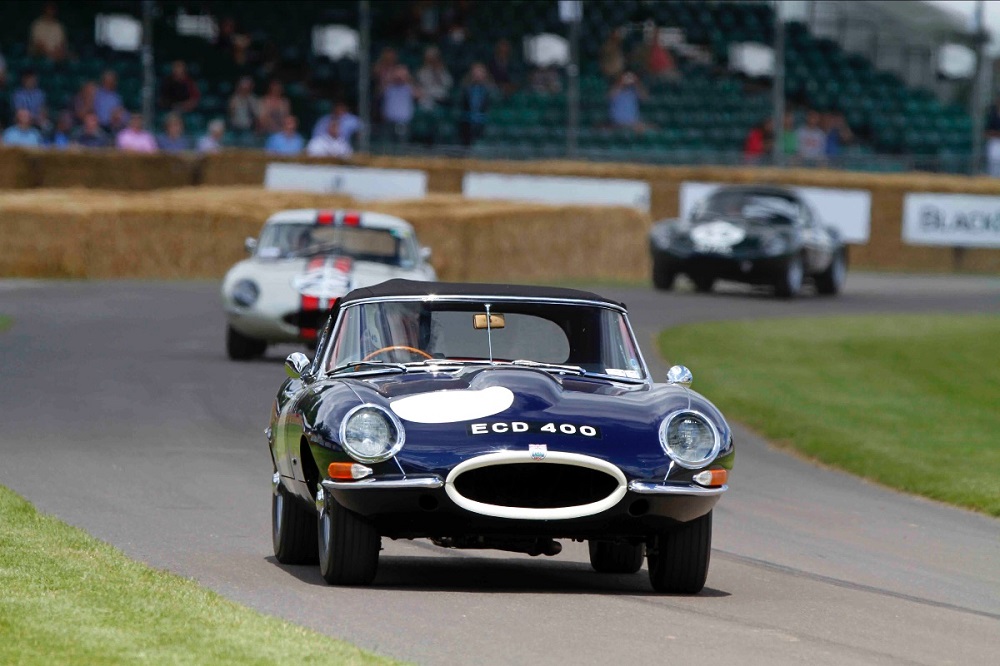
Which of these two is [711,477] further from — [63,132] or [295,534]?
[63,132]

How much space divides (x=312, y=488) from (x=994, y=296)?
21.1 metres

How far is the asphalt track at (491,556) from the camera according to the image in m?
5.73

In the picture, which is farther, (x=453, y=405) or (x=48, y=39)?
(x=48, y=39)

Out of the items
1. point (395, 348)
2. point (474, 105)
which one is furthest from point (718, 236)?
point (395, 348)

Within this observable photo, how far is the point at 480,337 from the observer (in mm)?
7457

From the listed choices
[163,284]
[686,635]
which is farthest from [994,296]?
[686,635]

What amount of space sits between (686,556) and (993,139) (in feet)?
88.3

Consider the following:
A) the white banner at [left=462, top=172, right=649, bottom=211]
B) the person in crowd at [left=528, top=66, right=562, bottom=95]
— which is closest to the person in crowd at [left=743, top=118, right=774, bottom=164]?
the white banner at [left=462, top=172, right=649, bottom=211]

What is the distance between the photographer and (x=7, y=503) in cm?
820

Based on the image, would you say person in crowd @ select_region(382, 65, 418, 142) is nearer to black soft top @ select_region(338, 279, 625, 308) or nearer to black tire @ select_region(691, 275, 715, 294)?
black tire @ select_region(691, 275, 715, 294)

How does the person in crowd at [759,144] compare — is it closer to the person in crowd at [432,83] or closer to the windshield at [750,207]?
the person in crowd at [432,83]

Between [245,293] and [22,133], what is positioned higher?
[22,133]

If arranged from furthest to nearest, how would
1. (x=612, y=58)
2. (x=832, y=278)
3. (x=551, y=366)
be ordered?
(x=612, y=58) < (x=832, y=278) < (x=551, y=366)

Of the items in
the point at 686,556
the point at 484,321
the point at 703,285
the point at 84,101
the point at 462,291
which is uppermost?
the point at 84,101
